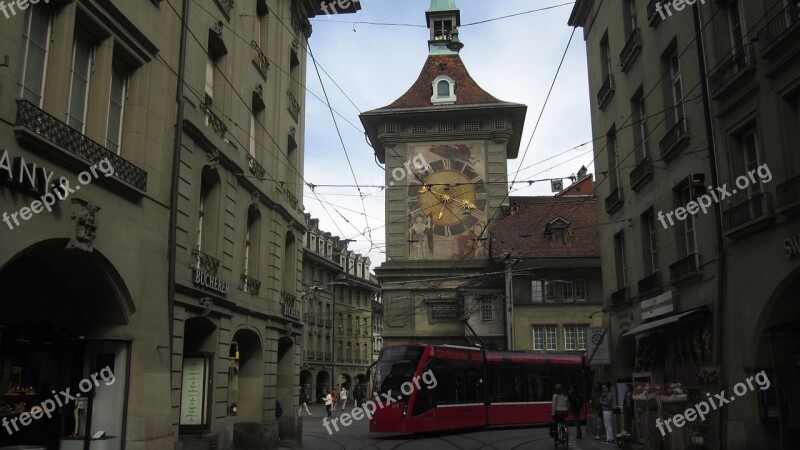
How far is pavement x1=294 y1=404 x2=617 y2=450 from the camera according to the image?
1981cm

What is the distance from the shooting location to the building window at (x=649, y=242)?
59.2 ft

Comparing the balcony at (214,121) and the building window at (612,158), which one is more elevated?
the building window at (612,158)

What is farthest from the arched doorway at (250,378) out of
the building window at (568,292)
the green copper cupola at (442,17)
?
the green copper cupola at (442,17)

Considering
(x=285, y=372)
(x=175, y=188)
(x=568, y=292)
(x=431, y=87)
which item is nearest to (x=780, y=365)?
(x=175, y=188)

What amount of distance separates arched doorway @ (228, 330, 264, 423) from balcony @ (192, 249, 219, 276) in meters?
3.20

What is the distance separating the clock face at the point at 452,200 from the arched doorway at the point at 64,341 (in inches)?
1345

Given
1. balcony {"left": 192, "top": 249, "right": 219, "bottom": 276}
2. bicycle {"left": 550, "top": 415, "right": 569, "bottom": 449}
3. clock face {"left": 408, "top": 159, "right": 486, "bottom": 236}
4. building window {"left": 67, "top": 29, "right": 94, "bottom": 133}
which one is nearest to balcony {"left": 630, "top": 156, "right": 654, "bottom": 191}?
bicycle {"left": 550, "top": 415, "right": 569, "bottom": 449}

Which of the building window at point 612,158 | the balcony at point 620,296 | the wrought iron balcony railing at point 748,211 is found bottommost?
the balcony at point 620,296

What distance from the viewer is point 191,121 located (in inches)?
552

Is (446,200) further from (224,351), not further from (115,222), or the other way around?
(115,222)

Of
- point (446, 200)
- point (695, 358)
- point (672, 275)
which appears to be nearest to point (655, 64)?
point (672, 275)

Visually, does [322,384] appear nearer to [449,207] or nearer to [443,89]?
[449,207]

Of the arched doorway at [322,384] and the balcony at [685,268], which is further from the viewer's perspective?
the arched doorway at [322,384]

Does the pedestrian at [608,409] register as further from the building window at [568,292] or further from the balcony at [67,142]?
the building window at [568,292]
